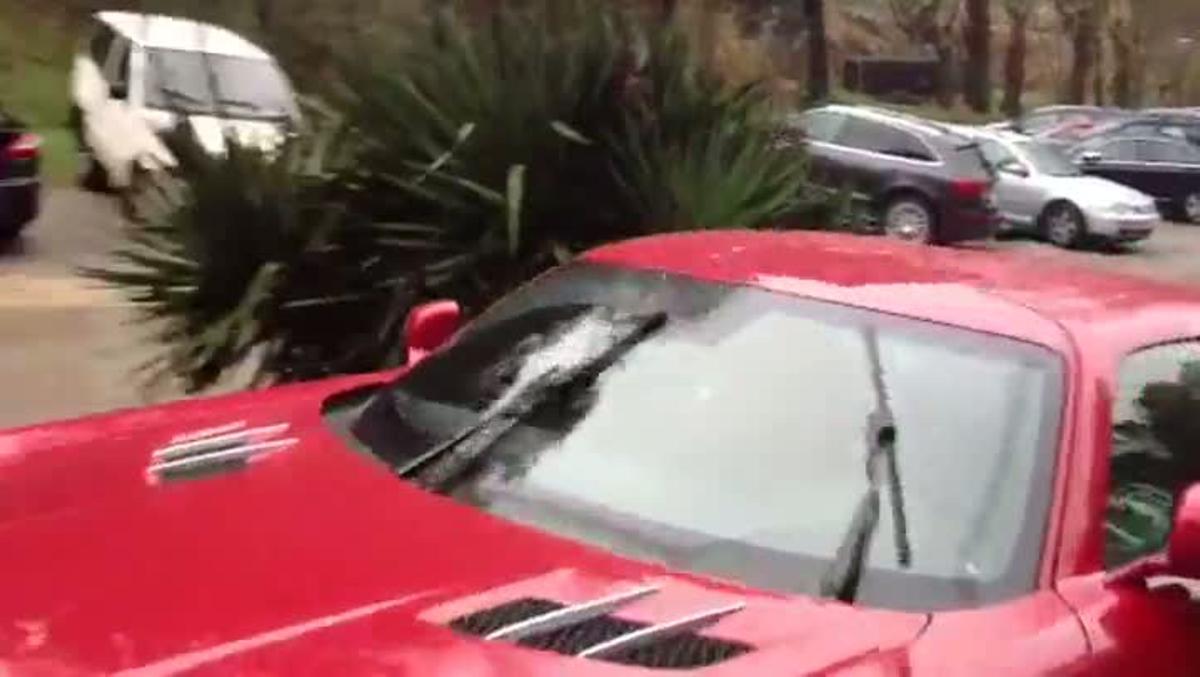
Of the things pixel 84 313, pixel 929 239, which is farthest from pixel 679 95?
pixel 929 239

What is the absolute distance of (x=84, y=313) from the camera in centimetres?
1333

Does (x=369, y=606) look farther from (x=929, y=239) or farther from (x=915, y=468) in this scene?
(x=929, y=239)

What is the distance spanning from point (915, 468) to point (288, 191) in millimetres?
4426

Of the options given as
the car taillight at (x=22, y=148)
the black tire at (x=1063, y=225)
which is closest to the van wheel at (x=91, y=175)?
the car taillight at (x=22, y=148)

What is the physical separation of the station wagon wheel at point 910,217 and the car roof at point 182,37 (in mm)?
9024

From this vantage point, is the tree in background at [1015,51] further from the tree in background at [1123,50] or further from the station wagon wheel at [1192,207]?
the station wagon wheel at [1192,207]

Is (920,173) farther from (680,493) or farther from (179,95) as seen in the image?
(680,493)

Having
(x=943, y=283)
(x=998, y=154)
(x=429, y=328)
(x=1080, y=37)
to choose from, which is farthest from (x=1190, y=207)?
(x=943, y=283)

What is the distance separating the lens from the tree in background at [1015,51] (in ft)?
192

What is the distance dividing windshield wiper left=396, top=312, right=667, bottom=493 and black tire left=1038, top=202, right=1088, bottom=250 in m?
24.9

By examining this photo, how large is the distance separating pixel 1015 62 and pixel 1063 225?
33732 millimetres

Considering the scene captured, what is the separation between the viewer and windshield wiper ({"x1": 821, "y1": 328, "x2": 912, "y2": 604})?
3.47m

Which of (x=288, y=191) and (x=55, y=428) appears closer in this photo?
(x=55, y=428)

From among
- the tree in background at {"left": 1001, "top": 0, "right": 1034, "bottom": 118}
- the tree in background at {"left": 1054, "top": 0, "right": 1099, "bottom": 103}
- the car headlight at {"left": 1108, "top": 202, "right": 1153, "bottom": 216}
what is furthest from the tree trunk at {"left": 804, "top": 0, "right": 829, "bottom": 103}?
the tree in background at {"left": 1054, "top": 0, "right": 1099, "bottom": 103}
